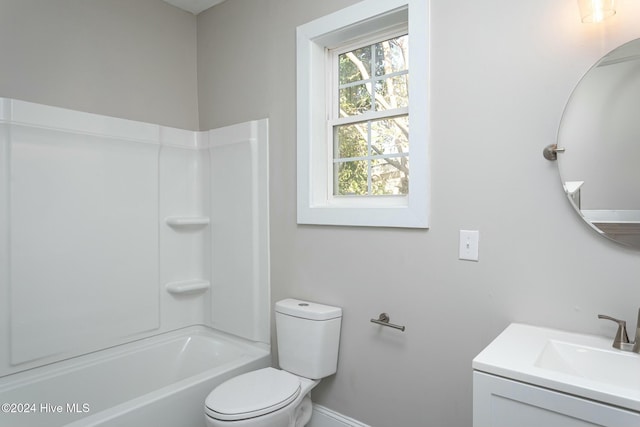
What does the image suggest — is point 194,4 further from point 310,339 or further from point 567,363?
point 567,363

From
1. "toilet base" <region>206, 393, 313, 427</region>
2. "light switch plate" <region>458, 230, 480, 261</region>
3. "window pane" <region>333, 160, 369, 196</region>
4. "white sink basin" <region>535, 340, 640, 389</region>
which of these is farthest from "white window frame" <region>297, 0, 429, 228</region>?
"toilet base" <region>206, 393, 313, 427</region>

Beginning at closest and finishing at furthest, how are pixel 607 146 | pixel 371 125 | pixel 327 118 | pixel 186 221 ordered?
pixel 607 146
pixel 371 125
pixel 327 118
pixel 186 221

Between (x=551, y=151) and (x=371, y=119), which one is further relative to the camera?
(x=371, y=119)

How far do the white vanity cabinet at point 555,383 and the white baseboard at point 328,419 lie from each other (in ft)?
3.29

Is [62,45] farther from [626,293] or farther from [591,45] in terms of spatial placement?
[626,293]

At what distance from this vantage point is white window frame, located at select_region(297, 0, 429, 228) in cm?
168

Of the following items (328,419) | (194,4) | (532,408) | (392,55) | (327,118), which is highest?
(194,4)

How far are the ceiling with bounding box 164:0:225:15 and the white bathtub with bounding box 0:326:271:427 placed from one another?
7.19 ft

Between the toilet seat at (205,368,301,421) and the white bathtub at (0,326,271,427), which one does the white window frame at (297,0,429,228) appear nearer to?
the toilet seat at (205,368,301,421)

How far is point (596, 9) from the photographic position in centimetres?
125

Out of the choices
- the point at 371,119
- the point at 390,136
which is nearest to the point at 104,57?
the point at 371,119

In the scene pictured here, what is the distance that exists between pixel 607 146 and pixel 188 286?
2340mm

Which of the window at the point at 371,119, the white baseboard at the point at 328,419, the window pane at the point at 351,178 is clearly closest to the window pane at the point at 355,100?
the window at the point at 371,119

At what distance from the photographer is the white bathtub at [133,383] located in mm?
1728
